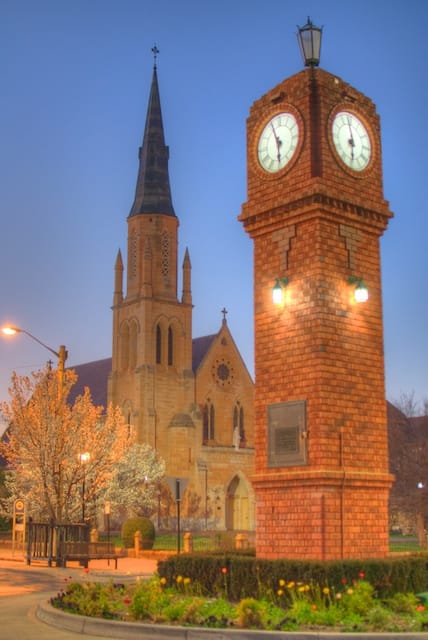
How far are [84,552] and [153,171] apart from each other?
50.5 meters

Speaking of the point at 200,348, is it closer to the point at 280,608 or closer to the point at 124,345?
the point at 124,345

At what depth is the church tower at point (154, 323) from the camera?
69.6 m

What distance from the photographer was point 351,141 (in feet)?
53.8

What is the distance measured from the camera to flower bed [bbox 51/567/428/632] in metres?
11.7

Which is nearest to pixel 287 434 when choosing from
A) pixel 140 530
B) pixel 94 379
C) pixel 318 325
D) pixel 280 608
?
pixel 318 325

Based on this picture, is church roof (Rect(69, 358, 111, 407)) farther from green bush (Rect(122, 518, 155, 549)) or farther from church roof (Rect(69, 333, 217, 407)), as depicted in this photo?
green bush (Rect(122, 518, 155, 549))

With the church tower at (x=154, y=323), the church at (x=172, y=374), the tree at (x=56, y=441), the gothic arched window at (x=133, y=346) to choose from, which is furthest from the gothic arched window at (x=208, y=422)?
the tree at (x=56, y=441)

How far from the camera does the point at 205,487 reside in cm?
6975

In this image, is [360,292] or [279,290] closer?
[360,292]

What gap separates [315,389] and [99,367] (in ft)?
240

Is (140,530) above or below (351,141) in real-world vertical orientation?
below

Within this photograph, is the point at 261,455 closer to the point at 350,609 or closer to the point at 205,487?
the point at 350,609

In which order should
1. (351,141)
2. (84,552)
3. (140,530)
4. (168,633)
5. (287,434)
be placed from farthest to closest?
(140,530)
(84,552)
(351,141)
(287,434)
(168,633)

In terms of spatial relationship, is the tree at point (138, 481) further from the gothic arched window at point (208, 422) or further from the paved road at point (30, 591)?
the paved road at point (30, 591)
